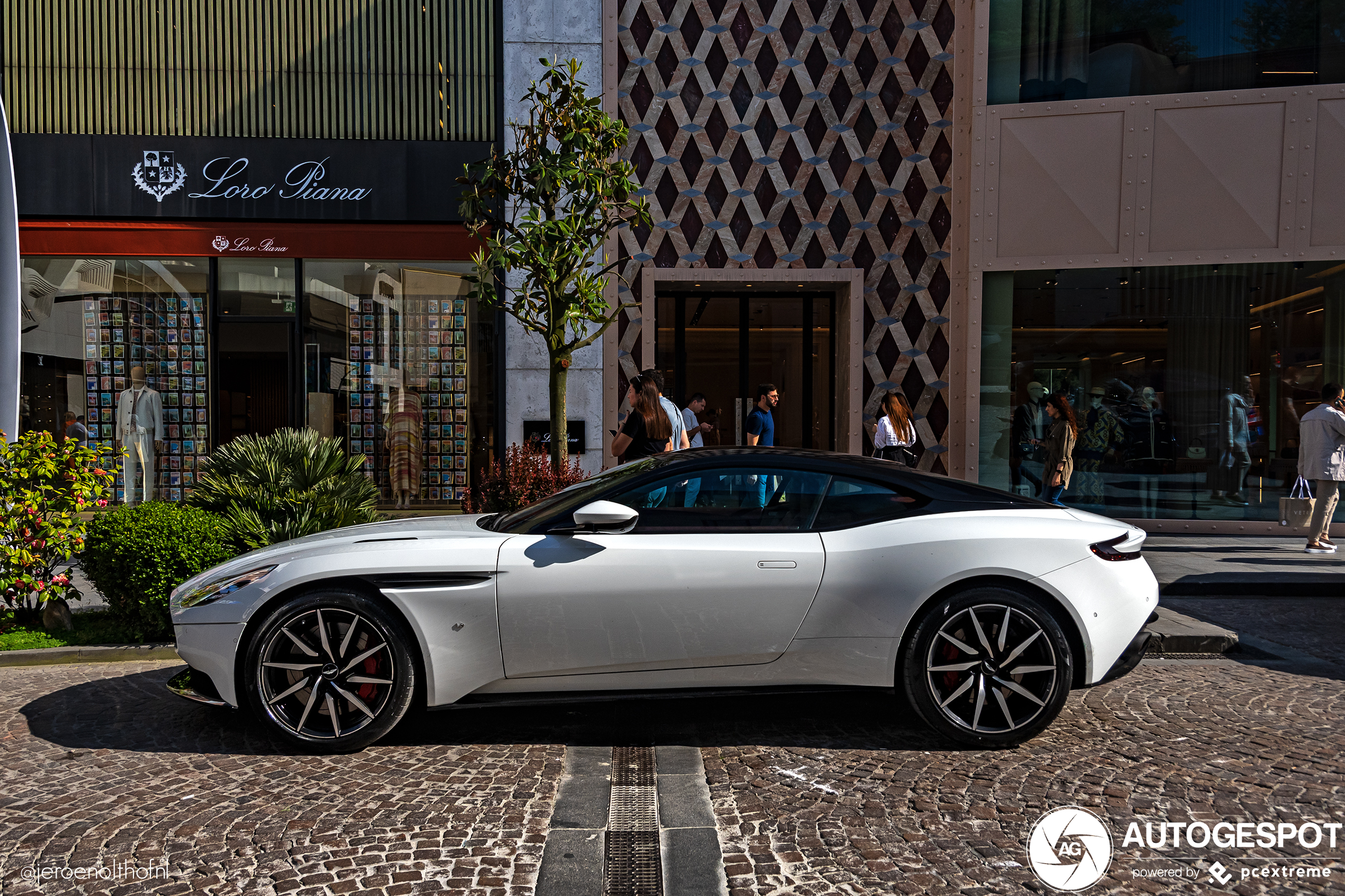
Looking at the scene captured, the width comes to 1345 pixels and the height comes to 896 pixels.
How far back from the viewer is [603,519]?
12.5ft

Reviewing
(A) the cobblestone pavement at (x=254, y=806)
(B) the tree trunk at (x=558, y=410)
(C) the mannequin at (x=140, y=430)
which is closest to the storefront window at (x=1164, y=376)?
(B) the tree trunk at (x=558, y=410)

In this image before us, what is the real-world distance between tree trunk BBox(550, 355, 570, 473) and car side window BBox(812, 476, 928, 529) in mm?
3918

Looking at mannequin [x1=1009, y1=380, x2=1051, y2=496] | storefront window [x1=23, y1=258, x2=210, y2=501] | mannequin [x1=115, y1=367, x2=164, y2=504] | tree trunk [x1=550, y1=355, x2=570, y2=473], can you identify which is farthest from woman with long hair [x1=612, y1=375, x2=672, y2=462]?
mannequin [x1=115, y1=367, x2=164, y2=504]

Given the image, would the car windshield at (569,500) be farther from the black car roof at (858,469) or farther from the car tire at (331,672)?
the car tire at (331,672)

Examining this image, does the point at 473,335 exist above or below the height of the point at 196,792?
above

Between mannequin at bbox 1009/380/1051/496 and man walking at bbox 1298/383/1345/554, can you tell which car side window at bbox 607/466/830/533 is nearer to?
man walking at bbox 1298/383/1345/554

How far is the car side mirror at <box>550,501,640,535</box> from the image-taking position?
381cm

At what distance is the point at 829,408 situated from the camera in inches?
512

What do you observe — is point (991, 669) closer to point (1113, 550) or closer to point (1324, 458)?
point (1113, 550)

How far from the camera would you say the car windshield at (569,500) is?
408 cm

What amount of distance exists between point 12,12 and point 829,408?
11.8 metres

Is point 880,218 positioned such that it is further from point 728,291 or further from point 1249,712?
→ point 1249,712

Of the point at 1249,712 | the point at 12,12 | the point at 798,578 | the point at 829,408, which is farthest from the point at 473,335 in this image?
the point at 1249,712

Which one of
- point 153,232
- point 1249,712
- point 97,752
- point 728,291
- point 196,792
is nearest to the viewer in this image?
point 196,792
